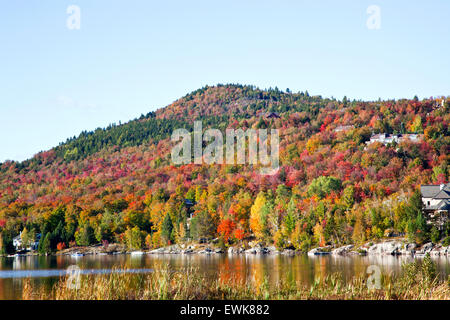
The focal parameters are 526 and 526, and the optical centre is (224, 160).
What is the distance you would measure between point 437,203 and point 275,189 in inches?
1534

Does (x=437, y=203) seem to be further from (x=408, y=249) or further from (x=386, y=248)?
(x=386, y=248)

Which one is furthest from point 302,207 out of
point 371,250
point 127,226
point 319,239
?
point 127,226

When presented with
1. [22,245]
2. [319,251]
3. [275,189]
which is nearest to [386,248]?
[319,251]

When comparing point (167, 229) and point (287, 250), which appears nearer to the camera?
point (287, 250)

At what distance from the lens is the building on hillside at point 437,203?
7194 centimetres

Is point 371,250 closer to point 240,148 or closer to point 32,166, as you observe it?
point 240,148

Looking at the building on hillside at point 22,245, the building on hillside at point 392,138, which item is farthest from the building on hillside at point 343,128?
the building on hillside at point 22,245

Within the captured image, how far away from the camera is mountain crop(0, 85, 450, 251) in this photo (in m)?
83.6

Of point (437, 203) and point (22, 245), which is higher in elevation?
point (437, 203)

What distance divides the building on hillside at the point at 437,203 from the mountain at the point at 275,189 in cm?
220

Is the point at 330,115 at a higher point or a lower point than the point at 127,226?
higher

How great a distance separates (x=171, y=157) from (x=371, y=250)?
99248 mm

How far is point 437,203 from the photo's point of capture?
264ft
